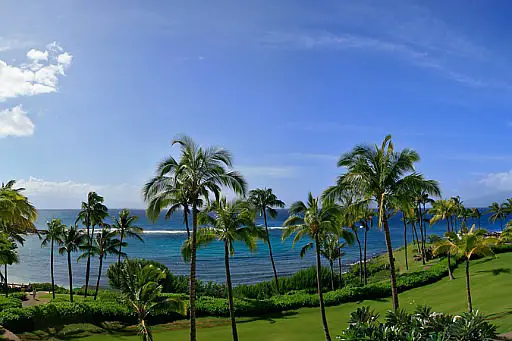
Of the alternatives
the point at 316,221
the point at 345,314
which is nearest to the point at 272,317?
the point at 345,314

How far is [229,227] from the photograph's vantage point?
22641 millimetres

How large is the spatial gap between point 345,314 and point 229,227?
59.0 feet

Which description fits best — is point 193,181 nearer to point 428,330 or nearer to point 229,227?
point 229,227

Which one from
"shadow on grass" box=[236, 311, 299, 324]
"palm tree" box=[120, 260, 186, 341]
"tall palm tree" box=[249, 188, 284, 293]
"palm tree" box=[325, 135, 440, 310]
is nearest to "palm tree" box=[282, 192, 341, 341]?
"palm tree" box=[325, 135, 440, 310]

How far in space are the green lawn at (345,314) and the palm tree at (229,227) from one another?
7.55 meters

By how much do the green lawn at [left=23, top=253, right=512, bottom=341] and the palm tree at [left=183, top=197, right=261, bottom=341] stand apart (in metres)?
7.55

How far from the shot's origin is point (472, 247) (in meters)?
25.6

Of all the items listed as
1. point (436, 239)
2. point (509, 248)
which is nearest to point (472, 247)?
point (436, 239)

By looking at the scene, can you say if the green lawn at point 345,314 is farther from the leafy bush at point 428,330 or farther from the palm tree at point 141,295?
the leafy bush at point 428,330

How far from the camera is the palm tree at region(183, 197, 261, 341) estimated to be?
22578mm

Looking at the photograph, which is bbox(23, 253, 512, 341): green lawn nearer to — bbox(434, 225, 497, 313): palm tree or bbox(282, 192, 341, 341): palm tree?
bbox(434, 225, 497, 313): palm tree

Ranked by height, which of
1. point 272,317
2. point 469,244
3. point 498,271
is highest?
point 469,244

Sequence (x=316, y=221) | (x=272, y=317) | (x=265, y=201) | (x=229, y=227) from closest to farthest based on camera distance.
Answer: (x=229, y=227), (x=316, y=221), (x=272, y=317), (x=265, y=201)

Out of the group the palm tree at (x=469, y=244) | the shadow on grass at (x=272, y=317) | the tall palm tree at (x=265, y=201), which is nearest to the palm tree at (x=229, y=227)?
the shadow on grass at (x=272, y=317)
